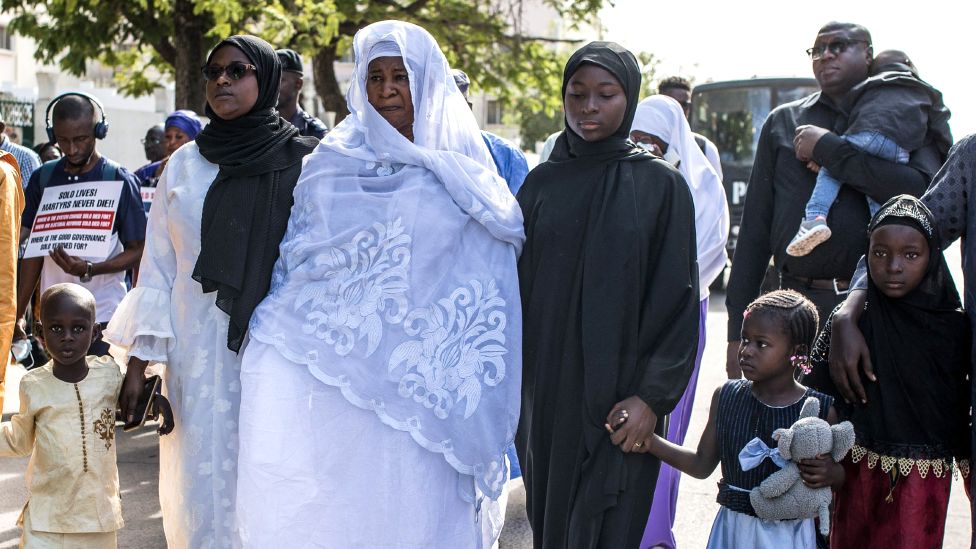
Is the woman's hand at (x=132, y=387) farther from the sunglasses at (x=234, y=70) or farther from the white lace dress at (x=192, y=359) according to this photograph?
the sunglasses at (x=234, y=70)

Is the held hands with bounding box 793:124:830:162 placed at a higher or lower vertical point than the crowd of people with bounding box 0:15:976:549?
higher

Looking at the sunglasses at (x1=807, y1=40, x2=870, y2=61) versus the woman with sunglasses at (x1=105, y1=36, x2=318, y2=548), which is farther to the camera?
the sunglasses at (x1=807, y1=40, x2=870, y2=61)

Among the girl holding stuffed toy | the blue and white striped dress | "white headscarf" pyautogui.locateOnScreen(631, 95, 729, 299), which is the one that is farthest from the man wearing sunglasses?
the blue and white striped dress

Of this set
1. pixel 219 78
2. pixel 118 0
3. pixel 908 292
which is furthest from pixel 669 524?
pixel 118 0

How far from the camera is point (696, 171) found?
5.43m

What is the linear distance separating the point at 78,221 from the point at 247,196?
2199mm

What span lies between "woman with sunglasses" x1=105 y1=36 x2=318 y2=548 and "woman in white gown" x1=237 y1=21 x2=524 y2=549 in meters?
0.29

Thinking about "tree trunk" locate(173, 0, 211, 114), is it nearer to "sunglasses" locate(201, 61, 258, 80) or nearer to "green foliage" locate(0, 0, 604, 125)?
"green foliage" locate(0, 0, 604, 125)

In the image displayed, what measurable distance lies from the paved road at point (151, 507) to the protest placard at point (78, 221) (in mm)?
1270

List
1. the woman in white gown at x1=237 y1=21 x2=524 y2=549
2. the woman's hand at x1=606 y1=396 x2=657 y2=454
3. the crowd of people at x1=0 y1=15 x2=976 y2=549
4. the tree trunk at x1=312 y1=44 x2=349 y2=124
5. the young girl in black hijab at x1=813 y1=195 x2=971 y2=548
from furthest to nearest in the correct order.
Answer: the tree trunk at x1=312 y1=44 x2=349 y2=124 → the young girl in black hijab at x1=813 y1=195 x2=971 y2=548 → the woman in white gown at x1=237 y1=21 x2=524 y2=549 → the crowd of people at x1=0 y1=15 x2=976 y2=549 → the woman's hand at x1=606 y1=396 x2=657 y2=454

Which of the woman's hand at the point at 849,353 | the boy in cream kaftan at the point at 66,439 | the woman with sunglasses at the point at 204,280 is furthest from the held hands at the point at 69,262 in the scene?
the woman's hand at the point at 849,353

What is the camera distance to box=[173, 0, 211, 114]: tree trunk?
14445 mm

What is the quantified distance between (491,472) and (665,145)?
8.32 ft

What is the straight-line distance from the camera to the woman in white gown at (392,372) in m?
3.36
